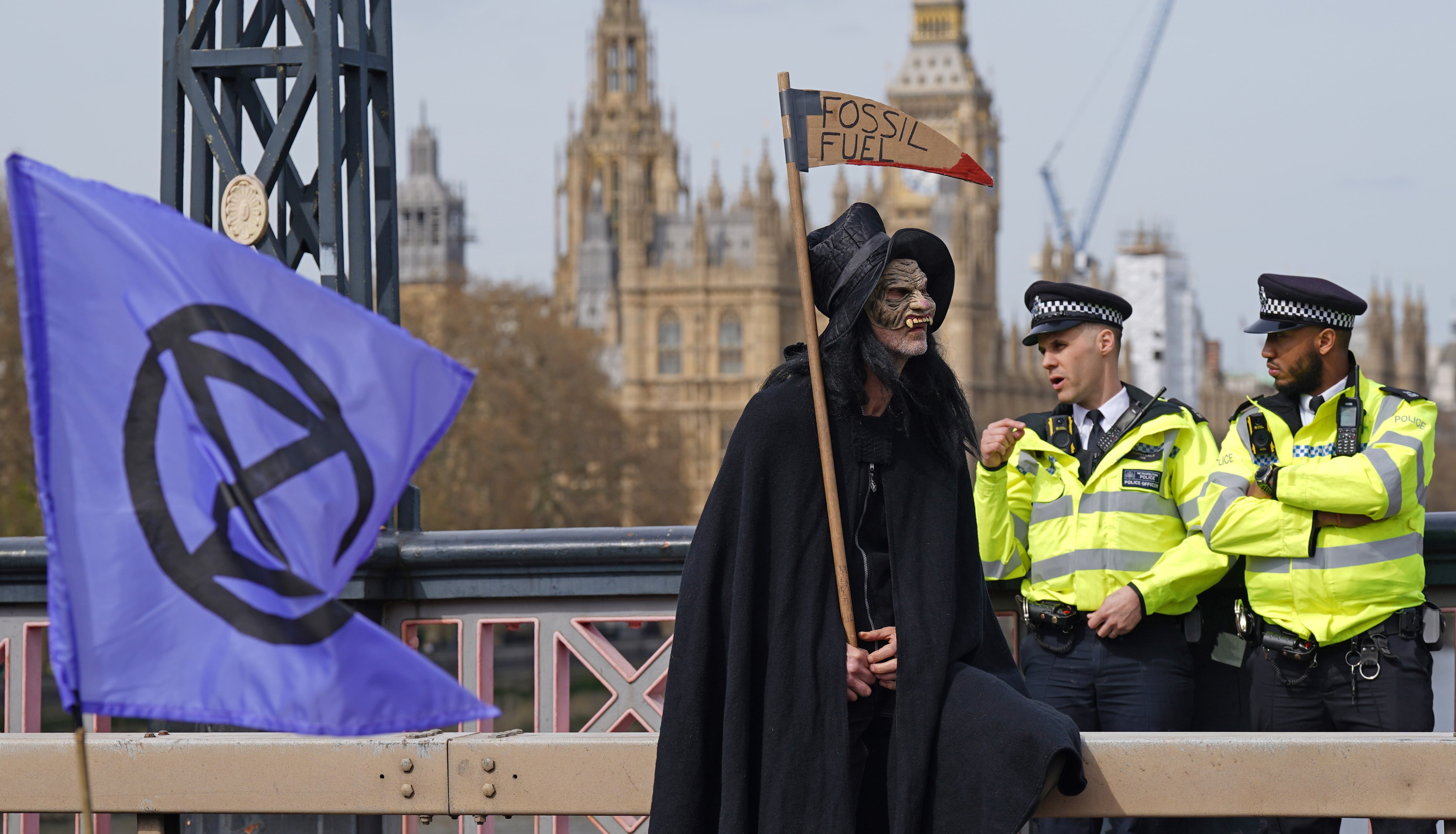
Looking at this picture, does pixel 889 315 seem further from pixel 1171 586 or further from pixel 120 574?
pixel 120 574

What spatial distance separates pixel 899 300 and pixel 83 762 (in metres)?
1.79

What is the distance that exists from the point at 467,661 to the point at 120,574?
2.14 m

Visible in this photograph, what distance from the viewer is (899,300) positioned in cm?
400

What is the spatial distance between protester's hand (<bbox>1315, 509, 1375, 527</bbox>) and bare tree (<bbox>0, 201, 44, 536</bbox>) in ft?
111

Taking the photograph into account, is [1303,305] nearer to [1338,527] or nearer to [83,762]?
[1338,527]

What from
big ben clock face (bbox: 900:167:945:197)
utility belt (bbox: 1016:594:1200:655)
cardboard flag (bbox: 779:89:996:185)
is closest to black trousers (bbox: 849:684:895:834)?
cardboard flag (bbox: 779:89:996:185)

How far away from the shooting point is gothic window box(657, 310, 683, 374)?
105875mm

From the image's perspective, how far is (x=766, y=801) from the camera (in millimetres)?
3719

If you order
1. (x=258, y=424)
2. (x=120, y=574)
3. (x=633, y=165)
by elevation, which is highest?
(x=633, y=165)

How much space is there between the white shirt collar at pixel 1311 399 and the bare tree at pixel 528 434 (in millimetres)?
44863

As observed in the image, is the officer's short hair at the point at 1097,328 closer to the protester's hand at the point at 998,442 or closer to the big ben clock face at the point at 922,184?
the protester's hand at the point at 998,442

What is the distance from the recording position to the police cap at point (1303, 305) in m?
4.95

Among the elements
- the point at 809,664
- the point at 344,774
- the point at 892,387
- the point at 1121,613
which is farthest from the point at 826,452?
the point at 1121,613

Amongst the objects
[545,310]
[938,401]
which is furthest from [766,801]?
[545,310]
